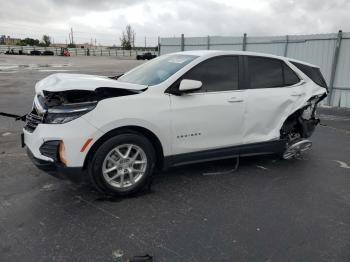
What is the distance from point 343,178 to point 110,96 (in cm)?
341

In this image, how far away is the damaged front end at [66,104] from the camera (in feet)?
11.9

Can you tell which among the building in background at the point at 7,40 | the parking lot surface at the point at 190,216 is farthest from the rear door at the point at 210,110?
the building in background at the point at 7,40

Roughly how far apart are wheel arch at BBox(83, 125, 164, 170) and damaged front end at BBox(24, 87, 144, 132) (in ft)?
1.16

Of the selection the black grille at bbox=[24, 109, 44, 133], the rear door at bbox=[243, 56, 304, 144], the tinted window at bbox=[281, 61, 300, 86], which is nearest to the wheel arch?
the black grille at bbox=[24, 109, 44, 133]

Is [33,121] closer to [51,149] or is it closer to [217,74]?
[51,149]

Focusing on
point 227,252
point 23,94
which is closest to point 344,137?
point 227,252

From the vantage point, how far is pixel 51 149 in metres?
3.61

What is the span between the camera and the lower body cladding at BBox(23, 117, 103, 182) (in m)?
3.58

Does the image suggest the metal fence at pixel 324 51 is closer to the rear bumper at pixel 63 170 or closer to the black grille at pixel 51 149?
the rear bumper at pixel 63 170

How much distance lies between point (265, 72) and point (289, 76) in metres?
0.50

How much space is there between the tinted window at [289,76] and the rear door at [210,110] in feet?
3.01

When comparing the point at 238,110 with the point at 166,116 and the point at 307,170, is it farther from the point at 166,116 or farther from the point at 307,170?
the point at 307,170

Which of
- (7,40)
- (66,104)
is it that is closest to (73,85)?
(66,104)

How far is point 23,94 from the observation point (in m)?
12.3
